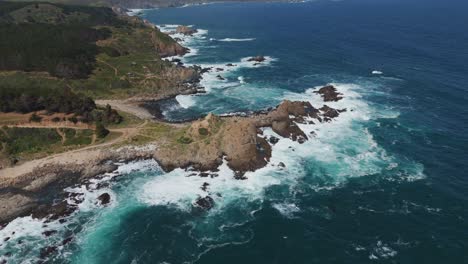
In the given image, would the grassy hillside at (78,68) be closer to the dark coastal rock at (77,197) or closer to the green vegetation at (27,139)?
the green vegetation at (27,139)

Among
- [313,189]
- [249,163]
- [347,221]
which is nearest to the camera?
[347,221]

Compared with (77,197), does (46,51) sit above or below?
above

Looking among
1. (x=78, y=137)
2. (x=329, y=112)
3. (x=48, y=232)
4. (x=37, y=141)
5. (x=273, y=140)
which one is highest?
(x=329, y=112)

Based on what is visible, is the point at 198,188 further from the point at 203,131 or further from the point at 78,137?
the point at 78,137

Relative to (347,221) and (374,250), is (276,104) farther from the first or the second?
(374,250)

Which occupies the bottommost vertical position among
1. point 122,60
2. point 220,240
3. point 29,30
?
point 220,240

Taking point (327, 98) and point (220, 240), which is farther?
point (327, 98)

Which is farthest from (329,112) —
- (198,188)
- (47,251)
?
(47,251)

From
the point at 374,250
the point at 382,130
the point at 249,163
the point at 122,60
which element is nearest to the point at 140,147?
the point at 249,163
